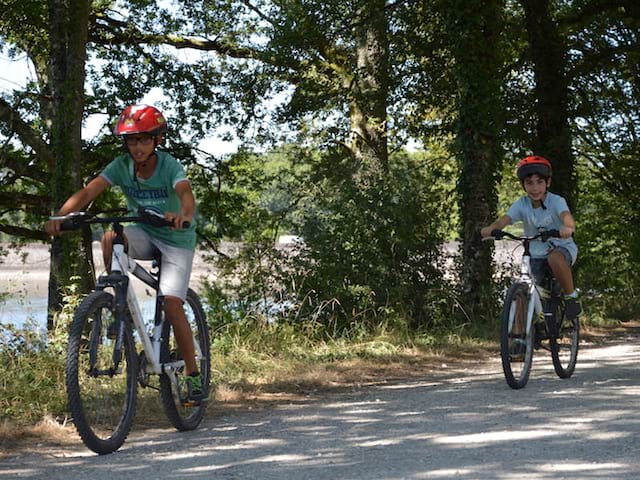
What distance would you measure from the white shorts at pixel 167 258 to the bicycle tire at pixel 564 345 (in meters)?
3.94

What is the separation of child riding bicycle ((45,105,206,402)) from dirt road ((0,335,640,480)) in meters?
0.97

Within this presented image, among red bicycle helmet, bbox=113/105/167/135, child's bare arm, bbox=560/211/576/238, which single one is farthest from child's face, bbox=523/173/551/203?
red bicycle helmet, bbox=113/105/167/135

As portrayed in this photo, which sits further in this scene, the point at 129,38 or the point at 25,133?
the point at 129,38

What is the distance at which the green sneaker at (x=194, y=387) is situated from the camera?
22.2ft

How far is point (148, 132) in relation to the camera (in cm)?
618

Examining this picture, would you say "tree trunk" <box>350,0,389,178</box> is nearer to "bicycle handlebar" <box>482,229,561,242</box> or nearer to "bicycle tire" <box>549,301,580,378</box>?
"bicycle tire" <box>549,301,580,378</box>

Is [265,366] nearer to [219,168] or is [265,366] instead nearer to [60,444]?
[60,444]

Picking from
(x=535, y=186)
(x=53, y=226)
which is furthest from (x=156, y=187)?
(x=535, y=186)

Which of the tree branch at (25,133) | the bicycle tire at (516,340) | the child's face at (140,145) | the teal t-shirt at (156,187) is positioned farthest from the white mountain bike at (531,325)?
the tree branch at (25,133)

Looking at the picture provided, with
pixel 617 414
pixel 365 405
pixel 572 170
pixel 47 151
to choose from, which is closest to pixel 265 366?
pixel 365 405

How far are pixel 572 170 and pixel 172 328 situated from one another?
11.9 m

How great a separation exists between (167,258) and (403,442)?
1.88m

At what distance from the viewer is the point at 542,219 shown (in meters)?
8.95

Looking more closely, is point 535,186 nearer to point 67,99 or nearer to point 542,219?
point 542,219
